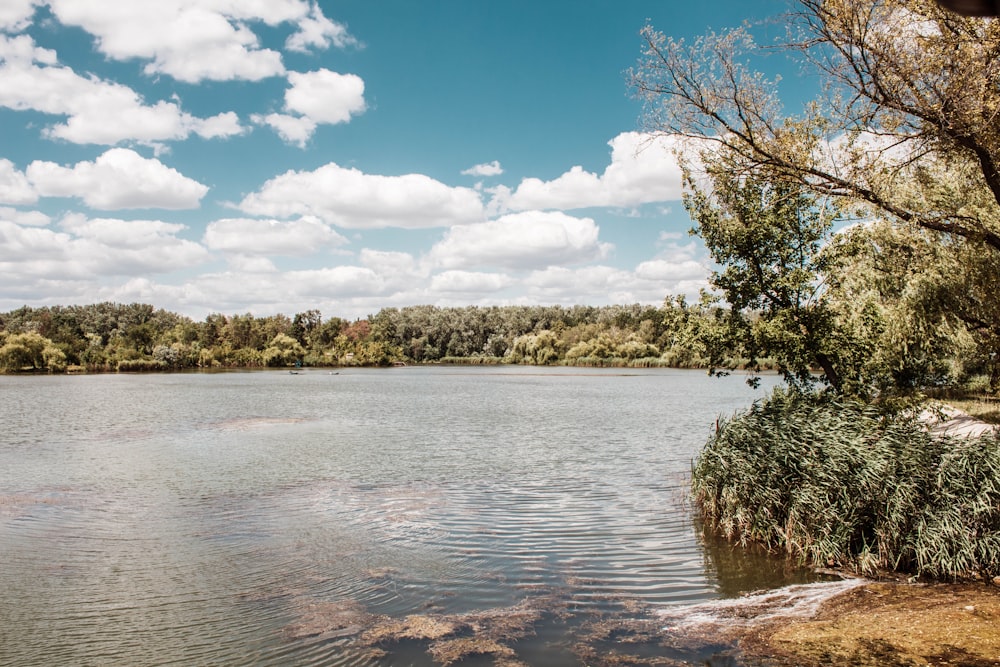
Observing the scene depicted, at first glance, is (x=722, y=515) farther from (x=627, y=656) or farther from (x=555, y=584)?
(x=627, y=656)

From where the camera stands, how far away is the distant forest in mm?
99500

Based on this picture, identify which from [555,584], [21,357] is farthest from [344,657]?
[21,357]

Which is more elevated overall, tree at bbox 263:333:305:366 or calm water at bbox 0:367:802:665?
tree at bbox 263:333:305:366

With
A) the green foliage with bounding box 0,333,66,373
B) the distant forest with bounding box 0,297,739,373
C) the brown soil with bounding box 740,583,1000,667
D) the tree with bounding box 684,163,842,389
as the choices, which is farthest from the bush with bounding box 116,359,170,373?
the brown soil with bounding box 740,583,1000,667

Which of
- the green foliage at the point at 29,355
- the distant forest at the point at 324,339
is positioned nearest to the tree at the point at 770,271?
the distant forest at the point at 324,339

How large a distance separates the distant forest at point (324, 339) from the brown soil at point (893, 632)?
72.1m

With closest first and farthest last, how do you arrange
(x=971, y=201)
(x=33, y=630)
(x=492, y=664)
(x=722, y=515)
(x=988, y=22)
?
(x=492, y=664)
(x=33, y=630)
(x=988, y=22)
(x=722, y=515)
(x=971, y=201)

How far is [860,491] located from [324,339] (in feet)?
449

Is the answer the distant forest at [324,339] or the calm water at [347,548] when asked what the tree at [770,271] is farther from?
Result: the distant forest at [324,339]

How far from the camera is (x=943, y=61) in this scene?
1016 cm

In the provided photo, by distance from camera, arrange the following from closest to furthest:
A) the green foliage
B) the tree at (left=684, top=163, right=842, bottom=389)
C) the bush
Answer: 1. the tree at (left=684, top=163, right=842, bottom=389)
2. the green foliage
3. the bush

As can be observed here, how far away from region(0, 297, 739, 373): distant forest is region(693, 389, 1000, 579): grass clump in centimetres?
6825

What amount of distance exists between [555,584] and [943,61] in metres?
9.59

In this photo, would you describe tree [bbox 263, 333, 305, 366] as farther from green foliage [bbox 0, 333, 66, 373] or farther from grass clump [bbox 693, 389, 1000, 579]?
grass clump [bbox 693, 389, 1000, 579]
